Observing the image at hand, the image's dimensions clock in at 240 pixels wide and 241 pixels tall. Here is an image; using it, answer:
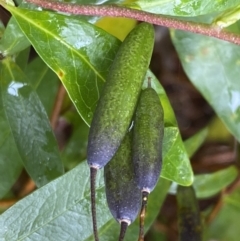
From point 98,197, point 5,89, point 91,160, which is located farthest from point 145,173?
point 5,89

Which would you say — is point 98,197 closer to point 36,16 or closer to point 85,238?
point 85,238

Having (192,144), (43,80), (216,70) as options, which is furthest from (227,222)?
(43,80)

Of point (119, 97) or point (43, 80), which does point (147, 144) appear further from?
point (43, 80)

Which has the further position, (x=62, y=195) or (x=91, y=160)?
(x=62, y=195)

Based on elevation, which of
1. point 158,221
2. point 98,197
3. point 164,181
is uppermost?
point 98,197

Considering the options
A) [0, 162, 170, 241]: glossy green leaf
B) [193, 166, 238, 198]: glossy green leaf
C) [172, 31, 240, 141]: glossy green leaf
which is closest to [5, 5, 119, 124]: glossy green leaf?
[0, 162, 170, 241]: glossy green leaf

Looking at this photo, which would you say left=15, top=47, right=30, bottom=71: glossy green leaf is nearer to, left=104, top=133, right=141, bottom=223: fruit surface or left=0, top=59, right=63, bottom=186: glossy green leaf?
left=0, top=59, right=63, bottom=186: glossy green leaf

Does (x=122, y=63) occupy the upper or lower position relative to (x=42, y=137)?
upper
